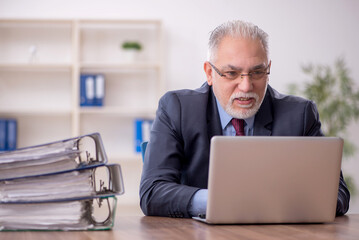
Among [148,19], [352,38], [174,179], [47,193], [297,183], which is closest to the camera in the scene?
[47,193]

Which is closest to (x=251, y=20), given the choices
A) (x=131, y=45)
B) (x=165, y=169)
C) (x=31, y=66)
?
(x=131, y=45)

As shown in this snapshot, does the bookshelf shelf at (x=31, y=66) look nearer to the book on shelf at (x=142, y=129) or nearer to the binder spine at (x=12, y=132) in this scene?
the binder spine at (x=12, y=132)

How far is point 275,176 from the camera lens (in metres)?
1.28

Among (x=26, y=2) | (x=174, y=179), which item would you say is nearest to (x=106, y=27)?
(x=26, y=2)

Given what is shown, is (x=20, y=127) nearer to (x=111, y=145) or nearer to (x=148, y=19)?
(x=111, y=145)

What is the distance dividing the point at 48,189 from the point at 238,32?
39.8 inches

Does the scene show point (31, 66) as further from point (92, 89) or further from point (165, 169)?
point (165, 169)

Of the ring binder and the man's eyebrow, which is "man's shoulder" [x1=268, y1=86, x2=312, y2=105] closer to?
the man's eyebrow

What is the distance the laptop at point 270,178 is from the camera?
1.26 m

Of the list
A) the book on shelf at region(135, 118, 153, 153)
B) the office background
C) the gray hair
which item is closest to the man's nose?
the gray hair

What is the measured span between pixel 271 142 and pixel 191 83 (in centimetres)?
376

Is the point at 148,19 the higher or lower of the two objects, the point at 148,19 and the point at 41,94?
the higher

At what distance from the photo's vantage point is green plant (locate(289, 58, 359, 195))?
4816 mm

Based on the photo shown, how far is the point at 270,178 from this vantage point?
127cm
